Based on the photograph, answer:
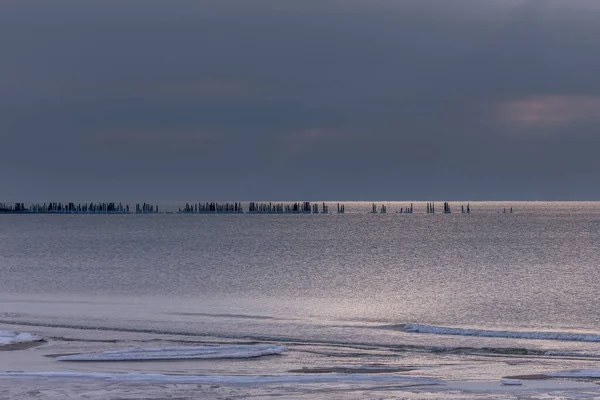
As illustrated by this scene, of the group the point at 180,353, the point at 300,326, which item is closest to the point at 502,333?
the point at 300,326

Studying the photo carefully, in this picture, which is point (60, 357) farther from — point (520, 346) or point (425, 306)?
point (425, 306)

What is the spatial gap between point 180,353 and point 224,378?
13.1 feet

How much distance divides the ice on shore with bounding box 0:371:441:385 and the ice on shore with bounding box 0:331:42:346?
528 cm

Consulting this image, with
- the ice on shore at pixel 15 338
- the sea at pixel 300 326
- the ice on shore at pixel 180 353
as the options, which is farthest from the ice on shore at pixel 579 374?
the ice on shore at pixel 15 338

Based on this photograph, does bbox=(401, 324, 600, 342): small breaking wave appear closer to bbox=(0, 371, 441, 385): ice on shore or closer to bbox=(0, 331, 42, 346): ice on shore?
bbox=(0, 371, 441, 385): ice on shore

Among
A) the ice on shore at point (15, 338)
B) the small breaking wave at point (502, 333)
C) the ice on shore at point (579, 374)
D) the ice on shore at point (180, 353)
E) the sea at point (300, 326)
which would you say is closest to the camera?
the sea at point (300, 326)

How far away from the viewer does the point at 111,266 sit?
62812mm

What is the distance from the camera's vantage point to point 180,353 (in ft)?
75.4

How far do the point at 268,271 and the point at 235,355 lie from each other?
3510 centimetres

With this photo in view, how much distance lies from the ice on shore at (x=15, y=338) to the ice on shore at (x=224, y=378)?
5.28 meters

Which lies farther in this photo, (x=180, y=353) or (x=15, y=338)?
(x=15, y=338)

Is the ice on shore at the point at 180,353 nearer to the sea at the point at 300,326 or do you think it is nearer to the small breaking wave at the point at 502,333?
the sea at the point at 300,326

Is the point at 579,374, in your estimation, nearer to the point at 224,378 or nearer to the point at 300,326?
the point at 224,378

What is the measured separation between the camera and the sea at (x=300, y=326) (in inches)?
736
